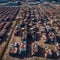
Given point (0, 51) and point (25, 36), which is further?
point (25, 36)

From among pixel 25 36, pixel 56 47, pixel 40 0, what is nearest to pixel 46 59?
pixel 56 47

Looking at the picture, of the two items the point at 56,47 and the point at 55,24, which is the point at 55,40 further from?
the point at 55,24

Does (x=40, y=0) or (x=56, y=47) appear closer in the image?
(x=56, y=47)

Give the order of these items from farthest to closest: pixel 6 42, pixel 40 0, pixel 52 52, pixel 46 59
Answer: pixel 40 0, pixel 6 42, pixel 52 52, pixel 46 59

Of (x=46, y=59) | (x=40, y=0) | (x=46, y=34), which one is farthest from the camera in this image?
(x=40, y=0)

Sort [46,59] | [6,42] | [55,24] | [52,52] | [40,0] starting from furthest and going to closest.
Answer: [40,0] → [55,24] → [6,42] → [52,52] → [46,59]

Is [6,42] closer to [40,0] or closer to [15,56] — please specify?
[15,56]

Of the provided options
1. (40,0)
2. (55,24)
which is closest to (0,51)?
(55,24)

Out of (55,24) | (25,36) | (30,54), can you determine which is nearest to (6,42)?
(25,36)

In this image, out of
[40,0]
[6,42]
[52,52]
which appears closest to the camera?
[52,52]
